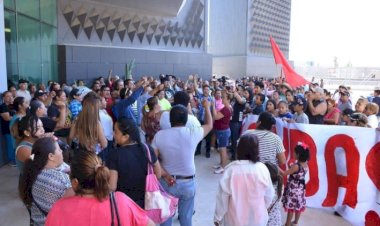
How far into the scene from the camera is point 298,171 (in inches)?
159

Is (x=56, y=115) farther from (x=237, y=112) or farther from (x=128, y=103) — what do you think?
(x=237, y=112)

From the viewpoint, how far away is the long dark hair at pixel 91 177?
1778 millimetres

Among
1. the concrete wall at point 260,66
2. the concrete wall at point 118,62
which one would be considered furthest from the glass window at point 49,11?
the concrete wall at point 260,66

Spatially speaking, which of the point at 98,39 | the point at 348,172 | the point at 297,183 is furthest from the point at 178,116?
the point at 98,39

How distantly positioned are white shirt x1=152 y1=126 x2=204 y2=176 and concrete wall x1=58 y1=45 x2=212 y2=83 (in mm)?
11237

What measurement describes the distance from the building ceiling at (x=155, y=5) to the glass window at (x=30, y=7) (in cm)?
350

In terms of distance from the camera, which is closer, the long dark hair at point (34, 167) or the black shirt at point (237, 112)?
the long dark hair at point (34, 167)

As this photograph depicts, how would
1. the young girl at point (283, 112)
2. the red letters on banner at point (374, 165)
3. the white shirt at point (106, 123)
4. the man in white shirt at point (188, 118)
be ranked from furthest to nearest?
the young girl at point (283, 112) < the white shirt at point (106, 123) < the red letters on banner at point (374, 165) < the man in white shirt at point (188, 118)

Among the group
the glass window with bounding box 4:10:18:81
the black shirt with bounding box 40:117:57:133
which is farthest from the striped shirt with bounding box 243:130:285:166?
the glass window with bounding box 4:10:18:81

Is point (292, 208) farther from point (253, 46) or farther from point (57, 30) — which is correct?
point (253, 46)

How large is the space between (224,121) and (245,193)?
4263mm

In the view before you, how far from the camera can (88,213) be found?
1.74 m

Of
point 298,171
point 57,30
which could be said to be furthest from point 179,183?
point 57,30

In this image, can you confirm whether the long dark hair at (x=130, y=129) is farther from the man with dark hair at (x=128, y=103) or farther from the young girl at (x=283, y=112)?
the young girl at (x=283, y=112)
